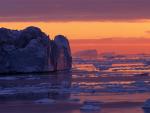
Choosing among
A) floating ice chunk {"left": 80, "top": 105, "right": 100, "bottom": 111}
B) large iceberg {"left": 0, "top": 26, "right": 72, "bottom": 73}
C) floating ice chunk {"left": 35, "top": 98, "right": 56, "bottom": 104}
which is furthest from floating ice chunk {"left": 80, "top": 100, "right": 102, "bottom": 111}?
large iceberg {"left": 0, "top": 26, "right": 72, "bottom": 73}

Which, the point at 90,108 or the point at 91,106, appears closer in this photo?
the point at 90,108

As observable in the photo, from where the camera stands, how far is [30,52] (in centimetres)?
3162

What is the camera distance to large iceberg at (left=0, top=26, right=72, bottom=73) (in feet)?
103

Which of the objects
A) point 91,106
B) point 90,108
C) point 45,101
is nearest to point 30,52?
point 45,101

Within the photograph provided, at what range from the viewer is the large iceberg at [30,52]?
103ft

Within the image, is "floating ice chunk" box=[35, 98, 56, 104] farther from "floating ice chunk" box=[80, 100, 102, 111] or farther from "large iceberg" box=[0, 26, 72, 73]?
"large iceberg" box=[0, 26, 72, 73]

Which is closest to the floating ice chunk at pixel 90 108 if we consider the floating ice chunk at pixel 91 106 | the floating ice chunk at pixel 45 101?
the floating ice chunk at pixel 91 106

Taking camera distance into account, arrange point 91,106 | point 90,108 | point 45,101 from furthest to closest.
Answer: point 45,101
point 91,106
point 90,108

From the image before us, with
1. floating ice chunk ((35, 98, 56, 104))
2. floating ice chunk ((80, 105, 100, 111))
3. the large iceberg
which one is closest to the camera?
floating ice chunk ((80, 105, 100, 111))

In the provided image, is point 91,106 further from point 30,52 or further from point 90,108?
point 30,52

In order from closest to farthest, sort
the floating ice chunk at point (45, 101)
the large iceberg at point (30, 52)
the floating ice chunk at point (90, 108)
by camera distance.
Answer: the floating ice chunk at point (90, 108), the floating ice chunk at point (45, 101), the large iceberg at point (30, 52)

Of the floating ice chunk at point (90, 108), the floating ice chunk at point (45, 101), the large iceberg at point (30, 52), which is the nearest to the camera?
the floating ice chunk at point (90, 108)

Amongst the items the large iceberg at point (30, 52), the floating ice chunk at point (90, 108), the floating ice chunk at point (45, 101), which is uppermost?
the large iceberg at point (30, 52)

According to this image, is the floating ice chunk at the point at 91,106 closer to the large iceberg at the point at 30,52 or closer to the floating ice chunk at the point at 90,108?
the floating ice chunk at the point at 90,108
